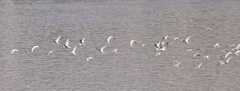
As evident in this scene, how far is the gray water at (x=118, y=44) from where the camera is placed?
80.0 feet

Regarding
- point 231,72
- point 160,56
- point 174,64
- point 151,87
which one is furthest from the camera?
point 160,56

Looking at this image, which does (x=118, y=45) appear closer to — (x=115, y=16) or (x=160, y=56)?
(x=160, y=56)

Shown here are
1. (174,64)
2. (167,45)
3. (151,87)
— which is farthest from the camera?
(167,45)

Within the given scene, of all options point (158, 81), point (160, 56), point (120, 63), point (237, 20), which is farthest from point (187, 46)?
point (237, 20)

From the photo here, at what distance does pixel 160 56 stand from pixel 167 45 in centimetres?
262

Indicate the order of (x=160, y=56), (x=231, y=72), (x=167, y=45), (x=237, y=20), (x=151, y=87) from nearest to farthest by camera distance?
(x=151, y=87), (x=231, y=72), (x=160, y=56), (x=167, y=45), (x=237, y=20)

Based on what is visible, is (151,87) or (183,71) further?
(183,71)

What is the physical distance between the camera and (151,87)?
23.3 meters

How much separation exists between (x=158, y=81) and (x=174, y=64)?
10.6 feet

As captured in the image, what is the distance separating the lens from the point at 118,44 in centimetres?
3278

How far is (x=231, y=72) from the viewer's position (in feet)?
83.7

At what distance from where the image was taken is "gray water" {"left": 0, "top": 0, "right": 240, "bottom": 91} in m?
24.4

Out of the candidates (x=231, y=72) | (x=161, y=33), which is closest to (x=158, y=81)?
(x=231, y=72)

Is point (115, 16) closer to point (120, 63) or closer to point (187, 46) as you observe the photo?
point (187, 46)
